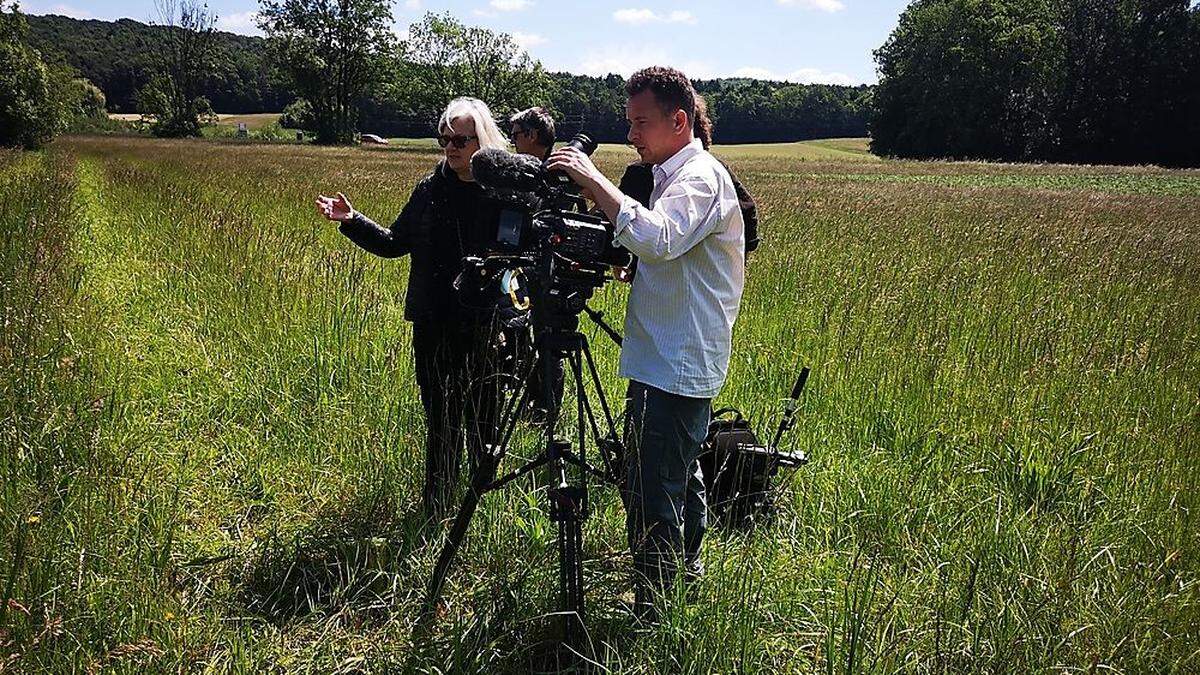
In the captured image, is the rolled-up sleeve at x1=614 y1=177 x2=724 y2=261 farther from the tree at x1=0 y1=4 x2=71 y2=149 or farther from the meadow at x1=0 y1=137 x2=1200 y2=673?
the tree at x1=0 y1=4 x2=71 y2=149

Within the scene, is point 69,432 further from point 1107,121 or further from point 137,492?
point 1107,121

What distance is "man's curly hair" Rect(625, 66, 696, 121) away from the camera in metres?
2.16

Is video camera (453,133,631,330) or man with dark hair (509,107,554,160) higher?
man with dark hair (509,107,554,160)

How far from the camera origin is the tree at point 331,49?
5338cm

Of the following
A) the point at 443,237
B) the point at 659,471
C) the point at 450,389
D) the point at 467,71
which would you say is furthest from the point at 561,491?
the point at 467,71

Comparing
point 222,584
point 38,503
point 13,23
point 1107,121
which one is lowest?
point 222,584

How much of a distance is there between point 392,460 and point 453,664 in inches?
47.5

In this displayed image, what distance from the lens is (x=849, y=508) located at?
10.1 ft

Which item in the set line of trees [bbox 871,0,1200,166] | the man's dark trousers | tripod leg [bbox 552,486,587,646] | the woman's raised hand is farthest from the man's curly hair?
line of trees [bbox 871,0,1200,166]

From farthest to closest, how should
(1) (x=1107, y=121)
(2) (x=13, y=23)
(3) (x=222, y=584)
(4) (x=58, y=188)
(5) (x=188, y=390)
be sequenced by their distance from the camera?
(1) (x=1107, y=121) < (2) (x=13, y=23) < (4) (x=58, y=188) < (5) (x=188, y=390) < (3) (x=222, y=584)

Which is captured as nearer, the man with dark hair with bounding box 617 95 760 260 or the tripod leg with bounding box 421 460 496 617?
the tripod leg with bounding box 421 460 496 617

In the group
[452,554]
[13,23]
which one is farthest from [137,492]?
[13,23]

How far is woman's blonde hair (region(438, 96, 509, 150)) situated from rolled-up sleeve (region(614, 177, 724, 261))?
108cm

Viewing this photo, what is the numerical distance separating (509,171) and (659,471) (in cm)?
105
